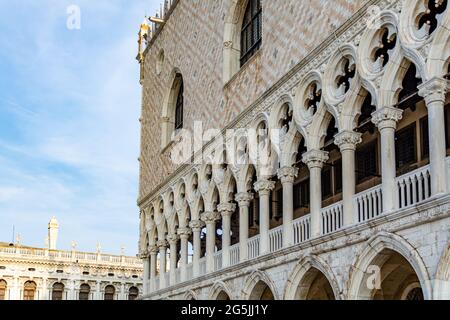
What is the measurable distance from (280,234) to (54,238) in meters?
34.9

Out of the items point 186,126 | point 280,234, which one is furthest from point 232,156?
point 186,126

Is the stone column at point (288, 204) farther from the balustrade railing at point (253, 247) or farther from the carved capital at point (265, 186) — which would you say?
the balustrade railing at point (253, 247)

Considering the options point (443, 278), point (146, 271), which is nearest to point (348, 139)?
point (443, 278)

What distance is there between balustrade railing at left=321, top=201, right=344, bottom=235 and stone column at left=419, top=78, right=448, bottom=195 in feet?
8.57

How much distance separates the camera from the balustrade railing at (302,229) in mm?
13727

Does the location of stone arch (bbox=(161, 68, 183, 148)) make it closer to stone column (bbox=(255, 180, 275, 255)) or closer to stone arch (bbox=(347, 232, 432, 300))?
stone column (bbox=(255, 180, 275, 255))

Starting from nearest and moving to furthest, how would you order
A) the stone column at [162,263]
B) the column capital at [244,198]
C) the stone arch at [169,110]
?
the column capital at [244,198]
the stone column at [162,263]
the stone arch at [169,110]

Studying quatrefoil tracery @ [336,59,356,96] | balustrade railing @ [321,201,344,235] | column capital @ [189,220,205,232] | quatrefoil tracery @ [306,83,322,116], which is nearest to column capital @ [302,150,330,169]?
quatrefoil tracery @ [306,83,322,116]

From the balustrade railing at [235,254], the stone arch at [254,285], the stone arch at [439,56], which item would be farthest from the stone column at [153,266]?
the stone arch at [439,56]

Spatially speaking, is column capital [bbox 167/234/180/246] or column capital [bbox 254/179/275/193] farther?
column capital [bbox 167/234/180/246]

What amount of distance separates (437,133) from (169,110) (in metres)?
14.3

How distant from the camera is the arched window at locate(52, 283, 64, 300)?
41.0 metres

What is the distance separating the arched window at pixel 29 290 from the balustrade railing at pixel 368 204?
102 ft

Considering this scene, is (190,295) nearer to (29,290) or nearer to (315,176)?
(315,176)
